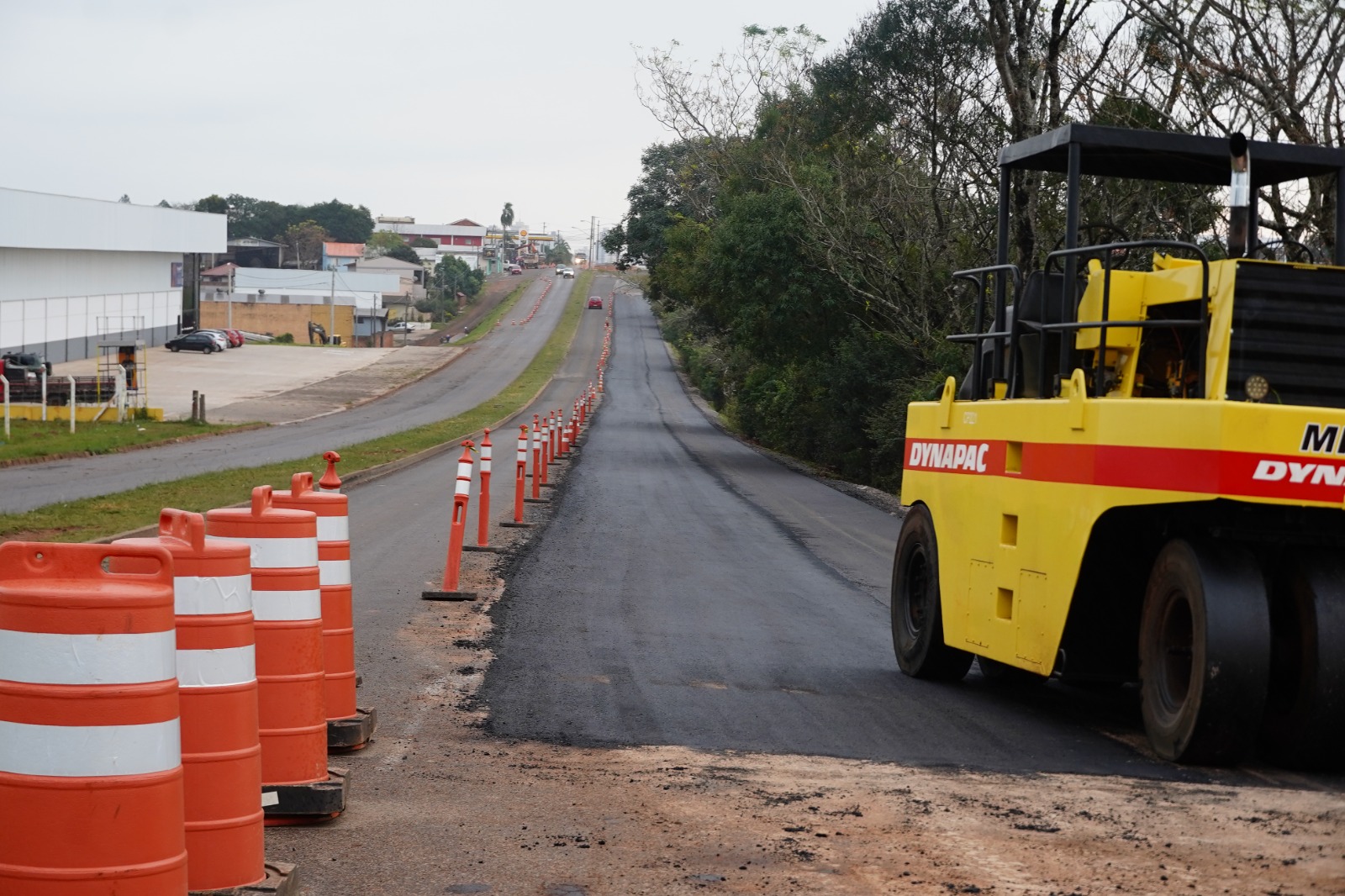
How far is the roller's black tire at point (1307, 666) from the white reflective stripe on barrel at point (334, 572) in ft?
15.5

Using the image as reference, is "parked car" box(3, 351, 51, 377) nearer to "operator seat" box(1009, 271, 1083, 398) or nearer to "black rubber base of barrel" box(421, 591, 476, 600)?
"black rubber base of barrel" box(421, 591, 476, 600)

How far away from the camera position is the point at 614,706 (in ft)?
29.1

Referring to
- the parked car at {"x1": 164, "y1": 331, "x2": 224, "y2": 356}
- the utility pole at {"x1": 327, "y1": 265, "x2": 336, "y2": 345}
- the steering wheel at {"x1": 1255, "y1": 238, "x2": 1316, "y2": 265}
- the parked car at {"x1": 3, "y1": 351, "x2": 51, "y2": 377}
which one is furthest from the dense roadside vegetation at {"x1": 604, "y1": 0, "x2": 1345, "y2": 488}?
the utility pole at {"x1": 327, "y1": 265, "x2": 336, "y2": 345}

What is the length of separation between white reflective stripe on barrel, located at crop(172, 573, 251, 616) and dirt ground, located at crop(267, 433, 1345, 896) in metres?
1.05

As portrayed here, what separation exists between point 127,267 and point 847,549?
69.7 metres

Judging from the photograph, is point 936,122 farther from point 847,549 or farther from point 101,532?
point 101,532

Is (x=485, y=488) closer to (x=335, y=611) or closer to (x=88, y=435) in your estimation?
(x=335, y=611)

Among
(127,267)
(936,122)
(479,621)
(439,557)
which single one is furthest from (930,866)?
(127,267)

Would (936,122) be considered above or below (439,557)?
above

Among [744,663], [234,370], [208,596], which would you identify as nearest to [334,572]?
[208,596]

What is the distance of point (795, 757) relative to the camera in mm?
7633

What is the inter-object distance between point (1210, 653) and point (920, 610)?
12.1ft

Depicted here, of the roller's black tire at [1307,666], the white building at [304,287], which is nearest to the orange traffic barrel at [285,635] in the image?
the roller's black tire at [1307,666]

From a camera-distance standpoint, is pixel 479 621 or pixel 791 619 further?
pixel 791 619
